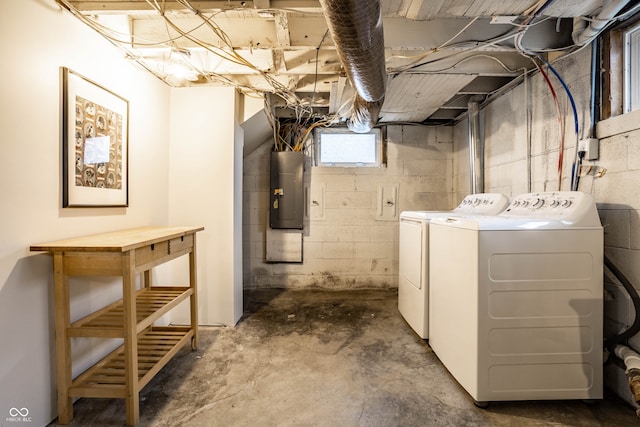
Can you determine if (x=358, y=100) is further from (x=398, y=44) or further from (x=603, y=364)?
(x=603, y=364)

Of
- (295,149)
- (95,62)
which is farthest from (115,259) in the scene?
(295,149)

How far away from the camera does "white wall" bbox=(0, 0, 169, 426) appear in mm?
1228

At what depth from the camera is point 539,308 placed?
152 centimetres

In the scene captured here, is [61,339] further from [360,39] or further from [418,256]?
[418,256]

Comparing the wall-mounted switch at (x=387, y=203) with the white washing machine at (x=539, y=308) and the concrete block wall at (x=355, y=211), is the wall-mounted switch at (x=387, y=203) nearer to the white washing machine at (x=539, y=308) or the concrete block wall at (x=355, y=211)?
the concrete block wall at (x=355, y=211)

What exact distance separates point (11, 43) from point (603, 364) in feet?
11.0

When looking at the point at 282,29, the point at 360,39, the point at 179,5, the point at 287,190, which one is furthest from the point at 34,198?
the point at 287,190

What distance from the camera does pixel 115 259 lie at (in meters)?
1.36

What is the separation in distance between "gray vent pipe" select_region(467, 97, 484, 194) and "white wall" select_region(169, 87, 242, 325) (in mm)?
2319

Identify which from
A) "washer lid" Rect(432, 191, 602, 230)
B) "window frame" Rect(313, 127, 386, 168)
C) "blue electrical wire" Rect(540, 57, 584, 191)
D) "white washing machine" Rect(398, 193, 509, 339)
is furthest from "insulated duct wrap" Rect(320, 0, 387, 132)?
"window frame" Rect(313, 127, 386, 168)

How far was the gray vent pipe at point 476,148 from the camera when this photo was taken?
2.88 m

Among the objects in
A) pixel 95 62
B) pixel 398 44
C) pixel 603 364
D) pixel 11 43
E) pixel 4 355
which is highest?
pixel 398 44

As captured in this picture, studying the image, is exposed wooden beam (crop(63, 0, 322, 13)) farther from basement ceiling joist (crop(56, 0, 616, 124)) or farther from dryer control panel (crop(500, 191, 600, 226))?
dryer control panel (crop(500, 191, 600, 226))

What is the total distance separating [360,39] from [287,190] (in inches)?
90.9
